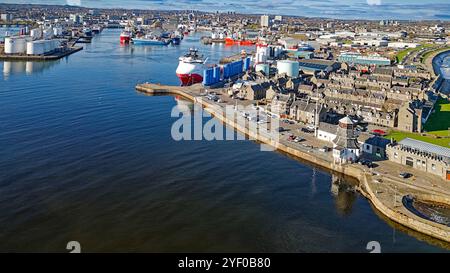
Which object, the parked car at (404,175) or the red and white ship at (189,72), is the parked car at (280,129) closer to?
the parked car at (404,175)

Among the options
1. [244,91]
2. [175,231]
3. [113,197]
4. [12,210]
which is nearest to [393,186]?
[175,231]

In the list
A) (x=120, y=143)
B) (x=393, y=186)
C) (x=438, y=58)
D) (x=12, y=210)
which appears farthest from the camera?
(x=438, y=58)

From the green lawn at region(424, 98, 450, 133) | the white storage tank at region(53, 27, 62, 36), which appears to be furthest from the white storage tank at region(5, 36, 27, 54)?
the green lawn at region(424, 98, 450, 133)

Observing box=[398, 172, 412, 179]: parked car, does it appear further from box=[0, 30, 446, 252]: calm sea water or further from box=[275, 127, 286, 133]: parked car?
box=[275, 127, 286, 133]: parked car

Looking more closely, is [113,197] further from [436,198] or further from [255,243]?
[436,198]

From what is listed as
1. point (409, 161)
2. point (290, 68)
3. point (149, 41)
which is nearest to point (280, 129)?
point (409, 161)

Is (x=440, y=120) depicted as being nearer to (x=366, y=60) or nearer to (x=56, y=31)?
(x=366, y=60)
